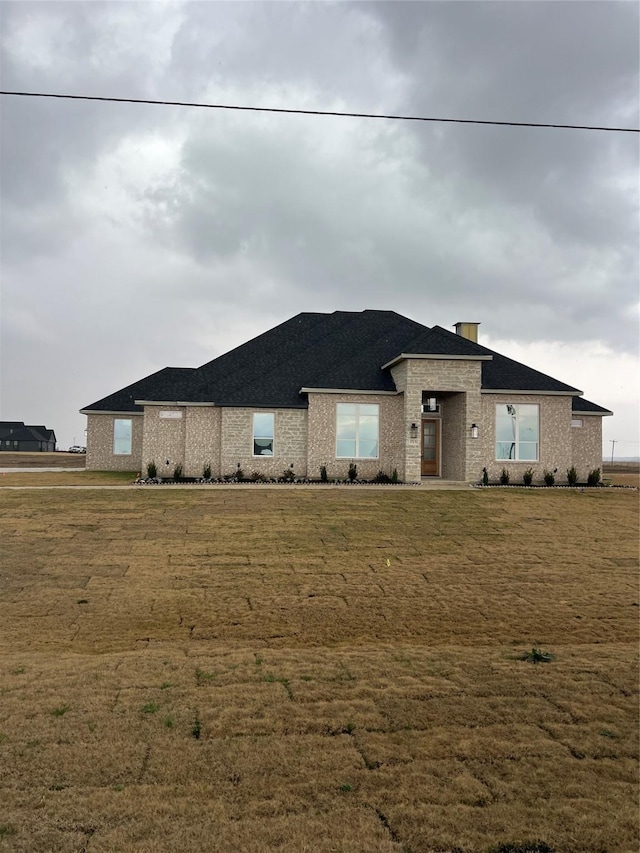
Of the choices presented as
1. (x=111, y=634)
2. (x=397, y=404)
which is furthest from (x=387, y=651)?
(x=397, y=404)

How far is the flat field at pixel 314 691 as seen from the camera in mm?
4055

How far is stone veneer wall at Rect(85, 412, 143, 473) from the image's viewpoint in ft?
87.6

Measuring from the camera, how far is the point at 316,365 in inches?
925

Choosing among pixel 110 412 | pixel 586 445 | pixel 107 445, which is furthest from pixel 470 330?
pixel 107 445

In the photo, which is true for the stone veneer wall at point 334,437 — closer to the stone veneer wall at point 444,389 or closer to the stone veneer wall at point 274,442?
the stone veneer wall at point 274,442

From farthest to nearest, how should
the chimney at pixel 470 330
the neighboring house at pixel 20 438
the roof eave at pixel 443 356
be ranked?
the neighboring house at pixel 20 438 < the chimney at pixel 470 330 < the roof eave at pixel 443 356

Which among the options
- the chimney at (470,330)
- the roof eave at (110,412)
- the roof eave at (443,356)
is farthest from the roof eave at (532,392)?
the roof eave at (110,412)

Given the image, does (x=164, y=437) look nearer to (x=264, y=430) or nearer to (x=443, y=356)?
(x=264, y=430)

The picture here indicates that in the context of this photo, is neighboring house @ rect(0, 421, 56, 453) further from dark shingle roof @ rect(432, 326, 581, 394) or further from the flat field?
A: the flat field

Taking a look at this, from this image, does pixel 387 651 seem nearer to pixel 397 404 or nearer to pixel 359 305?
pixel 397 404

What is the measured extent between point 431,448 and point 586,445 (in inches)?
246

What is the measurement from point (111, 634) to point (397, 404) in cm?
1538

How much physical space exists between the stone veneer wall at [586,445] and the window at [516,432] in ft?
7.59

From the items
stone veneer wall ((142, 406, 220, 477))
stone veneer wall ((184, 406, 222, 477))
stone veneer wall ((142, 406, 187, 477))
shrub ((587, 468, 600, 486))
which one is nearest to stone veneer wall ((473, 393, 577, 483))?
shrub ((587, 468, 600, 486))
